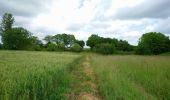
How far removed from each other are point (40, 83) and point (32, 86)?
67 cm

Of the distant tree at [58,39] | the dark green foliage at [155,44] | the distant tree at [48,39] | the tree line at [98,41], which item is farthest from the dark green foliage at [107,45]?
the distant tree at [48,39]

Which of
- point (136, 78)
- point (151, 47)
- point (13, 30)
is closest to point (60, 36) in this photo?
point (13, 30)

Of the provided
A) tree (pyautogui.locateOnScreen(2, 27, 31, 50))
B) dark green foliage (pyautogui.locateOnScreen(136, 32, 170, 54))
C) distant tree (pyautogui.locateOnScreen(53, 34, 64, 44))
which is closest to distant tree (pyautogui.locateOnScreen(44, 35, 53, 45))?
distant tree (pyautogui.locateOnScreen(53, 34, 64, 44))

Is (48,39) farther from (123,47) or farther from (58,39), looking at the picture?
(123,47)

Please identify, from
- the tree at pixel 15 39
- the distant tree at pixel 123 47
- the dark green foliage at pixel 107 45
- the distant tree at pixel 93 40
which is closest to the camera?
the dark green foliage at pixel 107 45

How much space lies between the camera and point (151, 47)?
67750mm

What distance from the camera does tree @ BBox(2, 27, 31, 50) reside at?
245ft

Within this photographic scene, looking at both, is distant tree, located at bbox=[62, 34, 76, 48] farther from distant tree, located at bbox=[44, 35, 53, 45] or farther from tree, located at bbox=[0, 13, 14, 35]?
tree, located at bbox=[0, 13, 14, 35]

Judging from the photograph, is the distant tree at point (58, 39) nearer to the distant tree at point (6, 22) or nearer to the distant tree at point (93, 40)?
the distant tree at point (93, 40)

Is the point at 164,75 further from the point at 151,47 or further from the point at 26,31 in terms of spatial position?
the point at 26,31

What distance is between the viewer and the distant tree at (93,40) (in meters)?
101

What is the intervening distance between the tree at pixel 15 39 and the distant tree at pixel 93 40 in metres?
Result: 32.5

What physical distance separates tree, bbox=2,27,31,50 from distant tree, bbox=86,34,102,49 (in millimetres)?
32521

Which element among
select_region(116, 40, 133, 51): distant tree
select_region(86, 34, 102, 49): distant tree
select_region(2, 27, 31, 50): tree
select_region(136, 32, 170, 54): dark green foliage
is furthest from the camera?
select_region(86, 34, 102, 49): distant tree
